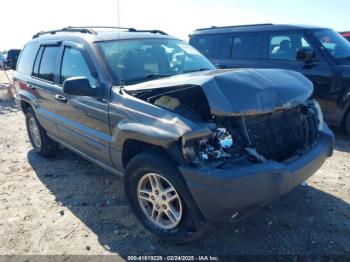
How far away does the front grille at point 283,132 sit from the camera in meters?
2.90

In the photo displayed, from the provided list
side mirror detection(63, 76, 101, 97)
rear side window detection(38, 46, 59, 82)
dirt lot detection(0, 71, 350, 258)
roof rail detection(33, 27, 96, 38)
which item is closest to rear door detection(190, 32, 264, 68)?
dirt lot detection(0, 71, 350, 258)

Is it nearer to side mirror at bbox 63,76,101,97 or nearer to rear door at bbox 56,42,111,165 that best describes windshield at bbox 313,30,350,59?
rear door at bbox 56,42,111,165

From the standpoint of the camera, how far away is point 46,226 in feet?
11.4

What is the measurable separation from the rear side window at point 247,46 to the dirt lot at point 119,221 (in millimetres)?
2857

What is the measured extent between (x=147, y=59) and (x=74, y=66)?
89cm

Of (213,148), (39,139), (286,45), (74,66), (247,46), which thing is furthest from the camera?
(247,46)

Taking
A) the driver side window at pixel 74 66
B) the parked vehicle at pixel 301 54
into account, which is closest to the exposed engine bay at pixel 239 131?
the driver side window at pixel 74 66

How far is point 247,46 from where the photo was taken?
6.98m

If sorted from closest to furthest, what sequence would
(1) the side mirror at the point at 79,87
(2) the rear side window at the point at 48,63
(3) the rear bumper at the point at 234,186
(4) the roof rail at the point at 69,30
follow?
(3) the rear bumper at the point at 234,186
(1) the side mirror at the point at 79,87
(4) the roof rail at the point at 69,30
(2) the rear side window at the point at 48,63

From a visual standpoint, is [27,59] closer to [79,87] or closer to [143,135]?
[79,87]

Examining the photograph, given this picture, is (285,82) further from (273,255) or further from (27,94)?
(27,94)

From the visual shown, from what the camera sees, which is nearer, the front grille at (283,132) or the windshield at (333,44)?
the front grille at (283,132)

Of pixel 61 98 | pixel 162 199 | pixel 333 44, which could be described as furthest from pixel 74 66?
pixel 333 44

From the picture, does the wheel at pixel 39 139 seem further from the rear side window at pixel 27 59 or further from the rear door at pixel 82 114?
the rear door at pixel 82 114
